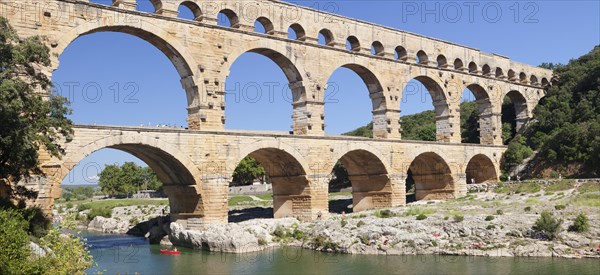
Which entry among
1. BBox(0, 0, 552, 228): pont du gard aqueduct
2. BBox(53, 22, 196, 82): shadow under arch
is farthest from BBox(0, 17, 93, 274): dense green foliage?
BBox(53, 22, 196, 82): shadow under arch

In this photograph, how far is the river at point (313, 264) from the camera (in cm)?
2126

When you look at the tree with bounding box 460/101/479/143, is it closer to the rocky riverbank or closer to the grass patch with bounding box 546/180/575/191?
the grass patch with bounding box 546/180/575/191

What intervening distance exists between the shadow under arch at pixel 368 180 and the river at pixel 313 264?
1072cm

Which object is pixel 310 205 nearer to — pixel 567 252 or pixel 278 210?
pixel 278 210

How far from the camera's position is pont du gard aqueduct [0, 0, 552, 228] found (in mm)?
24734

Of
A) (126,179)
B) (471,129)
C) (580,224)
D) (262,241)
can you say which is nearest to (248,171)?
(471,129)

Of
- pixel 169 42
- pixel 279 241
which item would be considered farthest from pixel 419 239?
pixel 169 42

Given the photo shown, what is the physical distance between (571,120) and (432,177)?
45.1ft

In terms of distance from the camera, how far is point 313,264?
23750 mm

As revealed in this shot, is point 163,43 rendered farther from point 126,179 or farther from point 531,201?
point 126,179

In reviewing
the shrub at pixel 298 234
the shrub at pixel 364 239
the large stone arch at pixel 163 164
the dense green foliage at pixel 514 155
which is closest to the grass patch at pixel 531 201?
the shrub at pixel 364 239

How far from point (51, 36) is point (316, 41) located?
15.3 meters

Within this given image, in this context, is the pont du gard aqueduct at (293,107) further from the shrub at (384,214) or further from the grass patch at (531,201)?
the grass patch at (531,201)

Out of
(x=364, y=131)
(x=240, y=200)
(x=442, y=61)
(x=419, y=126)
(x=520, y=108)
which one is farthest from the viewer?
(x=364, y=131)
